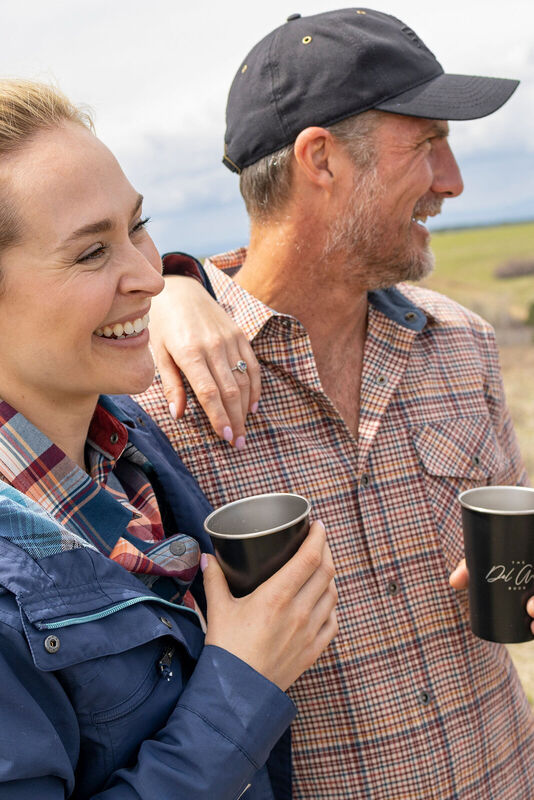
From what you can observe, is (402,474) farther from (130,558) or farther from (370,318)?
(130,558)

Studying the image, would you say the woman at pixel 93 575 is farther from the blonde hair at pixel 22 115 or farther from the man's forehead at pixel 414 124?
the man's forehead at pixel 414 124

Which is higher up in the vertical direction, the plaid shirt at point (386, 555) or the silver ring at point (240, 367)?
the silver ring at point (240, 367)

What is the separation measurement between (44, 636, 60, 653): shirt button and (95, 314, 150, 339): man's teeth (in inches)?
21.8

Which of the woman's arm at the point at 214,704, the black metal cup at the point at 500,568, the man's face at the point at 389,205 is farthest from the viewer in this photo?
the man's face at the point at 389,205

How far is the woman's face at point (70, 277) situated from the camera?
1.26 m

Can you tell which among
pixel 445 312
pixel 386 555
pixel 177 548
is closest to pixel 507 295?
pixel 445 312

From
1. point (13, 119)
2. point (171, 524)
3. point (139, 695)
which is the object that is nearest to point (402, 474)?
point (171, 524)

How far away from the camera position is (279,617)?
1.31 m

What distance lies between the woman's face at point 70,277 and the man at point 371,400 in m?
0.58

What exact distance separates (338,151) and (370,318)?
1.67ft

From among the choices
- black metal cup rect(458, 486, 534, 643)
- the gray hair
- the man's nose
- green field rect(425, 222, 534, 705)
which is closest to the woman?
black metal cup rect(458, 486, 534, 643)

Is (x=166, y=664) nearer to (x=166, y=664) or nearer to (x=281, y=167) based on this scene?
(x=166, y=664)

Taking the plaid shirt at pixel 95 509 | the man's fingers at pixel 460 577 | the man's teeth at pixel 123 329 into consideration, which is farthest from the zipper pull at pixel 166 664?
the man's fingers at pixel 460 577

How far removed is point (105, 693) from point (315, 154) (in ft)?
5.39
